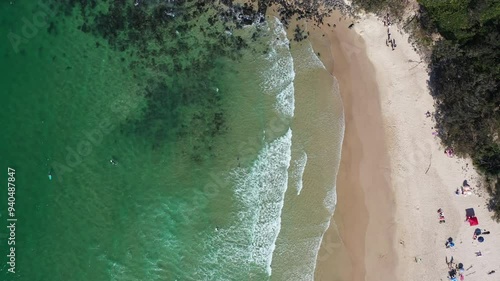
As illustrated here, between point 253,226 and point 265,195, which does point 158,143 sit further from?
point 253,226

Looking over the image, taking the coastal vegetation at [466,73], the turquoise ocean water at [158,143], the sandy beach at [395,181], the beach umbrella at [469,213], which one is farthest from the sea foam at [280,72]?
the beach umbrella at [469,213]

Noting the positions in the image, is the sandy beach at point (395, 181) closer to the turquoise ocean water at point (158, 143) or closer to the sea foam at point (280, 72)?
the turquoise ocean water at point (158, 143)

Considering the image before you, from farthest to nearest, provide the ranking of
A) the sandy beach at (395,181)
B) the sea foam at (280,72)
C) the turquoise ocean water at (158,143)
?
the sandy beach at (395,181), the sea foam at (280,72), the turquoise ocean water at (158,143)

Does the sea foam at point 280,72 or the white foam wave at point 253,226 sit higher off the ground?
the sea foam at point 280,72

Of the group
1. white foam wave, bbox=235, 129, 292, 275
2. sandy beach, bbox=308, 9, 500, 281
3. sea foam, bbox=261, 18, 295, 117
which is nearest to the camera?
white foam wave, bbox=235, 129, 292, 275

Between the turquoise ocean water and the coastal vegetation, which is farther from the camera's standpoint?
the turquoise ocean water

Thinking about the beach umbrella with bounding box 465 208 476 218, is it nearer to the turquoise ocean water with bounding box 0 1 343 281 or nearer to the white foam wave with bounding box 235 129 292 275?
the turquoise ocean water with bounding box 0 1 343 281

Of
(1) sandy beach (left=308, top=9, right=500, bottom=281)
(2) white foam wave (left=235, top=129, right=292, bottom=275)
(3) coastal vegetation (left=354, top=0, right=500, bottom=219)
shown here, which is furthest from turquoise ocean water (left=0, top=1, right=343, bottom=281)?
(3) coastal vegetation (left=354, top=0, right=500, bottom=219)
